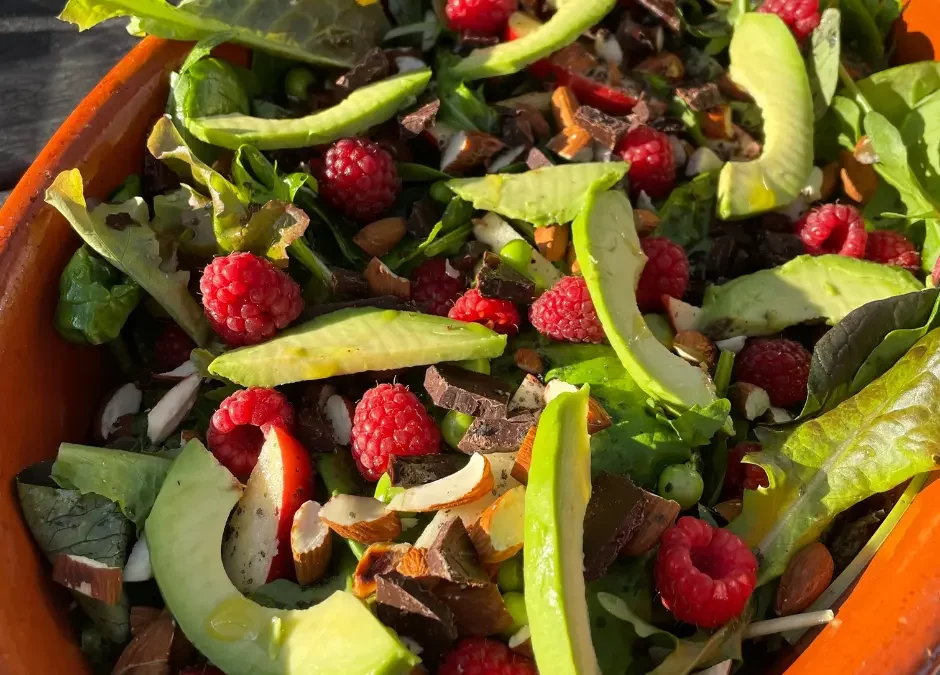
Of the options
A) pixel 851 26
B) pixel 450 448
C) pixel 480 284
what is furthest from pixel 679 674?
pixel 851 26

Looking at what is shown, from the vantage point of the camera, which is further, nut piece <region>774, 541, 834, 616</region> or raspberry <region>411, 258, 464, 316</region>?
raspberry <region>411, 258, 464, 316</region>

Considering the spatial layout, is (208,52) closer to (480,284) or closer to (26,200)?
(26,200)

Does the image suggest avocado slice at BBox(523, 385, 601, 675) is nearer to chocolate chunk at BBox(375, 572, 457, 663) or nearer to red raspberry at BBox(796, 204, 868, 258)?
chocolate chunk at BBox(375, 572, 457, 663)

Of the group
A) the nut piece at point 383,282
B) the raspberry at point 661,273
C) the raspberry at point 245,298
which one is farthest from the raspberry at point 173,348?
the raspberry at point 661,273

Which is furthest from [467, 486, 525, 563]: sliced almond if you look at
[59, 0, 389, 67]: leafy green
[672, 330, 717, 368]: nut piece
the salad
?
[59, 0, 389, 67]: leafy green

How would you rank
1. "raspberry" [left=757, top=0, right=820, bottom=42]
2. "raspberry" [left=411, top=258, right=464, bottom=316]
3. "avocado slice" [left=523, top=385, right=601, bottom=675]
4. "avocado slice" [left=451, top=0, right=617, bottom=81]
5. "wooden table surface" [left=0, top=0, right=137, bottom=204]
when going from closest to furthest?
"avocado slice" [left=523, top=385, right=601, bottom=675]
"raspberry" [left=411, top=258, right=464, bottom=316]
"avocado slice" [left=451, top=0, right=617, bottom=81]
"raspberry" [left=757, top=0, right=820, bottom=42]
"wooden table surface" [left=0, top=0, right=137, bottom=204]

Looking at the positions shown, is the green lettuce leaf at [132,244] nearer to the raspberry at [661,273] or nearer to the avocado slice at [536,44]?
the avocado slice at [536,44]

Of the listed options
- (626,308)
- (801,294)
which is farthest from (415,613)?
(801,294)
